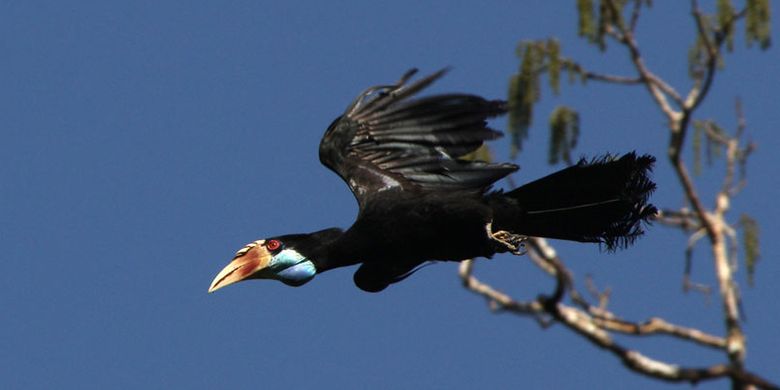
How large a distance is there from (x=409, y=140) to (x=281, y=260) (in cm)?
118

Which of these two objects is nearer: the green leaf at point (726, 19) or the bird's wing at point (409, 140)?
the bird's wing at point (409, 140)

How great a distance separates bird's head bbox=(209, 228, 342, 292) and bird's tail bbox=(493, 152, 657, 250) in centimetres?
118

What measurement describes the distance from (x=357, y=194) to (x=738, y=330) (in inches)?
405

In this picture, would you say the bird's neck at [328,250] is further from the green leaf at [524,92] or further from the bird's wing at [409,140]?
the green leaf at [524,92]

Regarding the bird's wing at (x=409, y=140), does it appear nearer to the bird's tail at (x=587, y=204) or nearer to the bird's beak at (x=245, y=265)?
the bird's tail at (x=587, y=204)

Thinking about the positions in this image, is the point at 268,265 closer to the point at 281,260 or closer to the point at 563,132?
the point at 281,260

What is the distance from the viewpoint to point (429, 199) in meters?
13.5

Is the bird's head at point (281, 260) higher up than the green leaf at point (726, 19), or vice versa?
the green leaf at point (726, 19)

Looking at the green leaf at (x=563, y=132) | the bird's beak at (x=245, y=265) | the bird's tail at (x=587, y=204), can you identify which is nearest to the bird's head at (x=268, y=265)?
the bird's beak at (x=245, y=265)

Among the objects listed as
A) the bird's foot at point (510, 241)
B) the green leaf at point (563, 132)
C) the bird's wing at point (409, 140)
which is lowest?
the bird's foot at point (510, 241)

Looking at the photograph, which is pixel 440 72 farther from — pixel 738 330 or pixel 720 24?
pixel 738 330

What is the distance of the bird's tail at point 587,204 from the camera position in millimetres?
13477

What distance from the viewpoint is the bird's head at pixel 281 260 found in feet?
45.1

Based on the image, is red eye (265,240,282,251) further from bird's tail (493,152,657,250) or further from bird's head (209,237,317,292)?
bird's tail (493,152,657,250)
